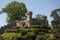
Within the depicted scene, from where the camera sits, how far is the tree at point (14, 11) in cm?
8019

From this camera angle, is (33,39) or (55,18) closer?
(33,39)

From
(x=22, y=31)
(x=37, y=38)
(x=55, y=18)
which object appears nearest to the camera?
(x=37, y=38)

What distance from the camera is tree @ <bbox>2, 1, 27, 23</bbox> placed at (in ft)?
263

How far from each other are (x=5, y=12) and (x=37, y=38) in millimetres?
41418

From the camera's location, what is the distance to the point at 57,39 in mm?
43406

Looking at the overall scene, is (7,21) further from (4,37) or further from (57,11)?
(4,37)

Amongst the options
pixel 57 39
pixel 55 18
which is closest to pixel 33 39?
pixel 57 39

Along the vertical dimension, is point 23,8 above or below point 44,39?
above

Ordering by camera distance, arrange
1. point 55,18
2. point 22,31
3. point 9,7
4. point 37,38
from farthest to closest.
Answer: point 9,7 → point 55,18 → point 22,31 → point 37,38

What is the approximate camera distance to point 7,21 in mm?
83562

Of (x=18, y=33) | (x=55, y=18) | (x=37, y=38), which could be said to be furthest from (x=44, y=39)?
(x=55, y=18)

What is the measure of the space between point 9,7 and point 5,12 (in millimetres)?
2753

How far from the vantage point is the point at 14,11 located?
264 feet

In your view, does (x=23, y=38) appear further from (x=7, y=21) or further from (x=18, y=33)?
(x=7, y=21)
